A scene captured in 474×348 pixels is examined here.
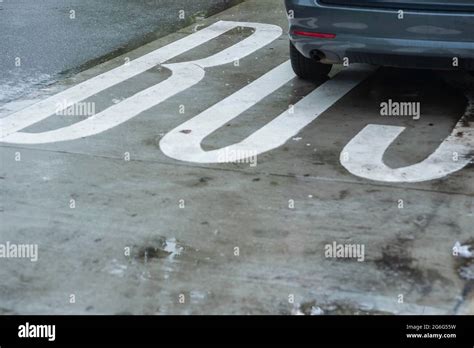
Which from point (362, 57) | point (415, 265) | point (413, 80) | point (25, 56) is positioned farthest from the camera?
point (25, 56)

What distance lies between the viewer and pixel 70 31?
9.22m

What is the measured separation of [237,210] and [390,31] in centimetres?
197

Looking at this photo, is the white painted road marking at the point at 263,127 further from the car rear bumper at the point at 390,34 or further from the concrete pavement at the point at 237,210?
the car rear bumper at the point at 390,34

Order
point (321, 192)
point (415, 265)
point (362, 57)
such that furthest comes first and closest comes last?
point (362, 57), point (321, 192), point (415, 265)

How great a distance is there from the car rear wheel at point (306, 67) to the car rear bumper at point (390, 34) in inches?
31.8

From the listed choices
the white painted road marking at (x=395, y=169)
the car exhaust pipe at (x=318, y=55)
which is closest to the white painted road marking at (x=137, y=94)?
the car exhaust pipe at (x=318, y=55)

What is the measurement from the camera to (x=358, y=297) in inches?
159

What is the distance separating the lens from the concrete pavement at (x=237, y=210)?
13.4 feet

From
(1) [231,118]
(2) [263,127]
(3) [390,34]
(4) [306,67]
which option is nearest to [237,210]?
(2) [263,127]

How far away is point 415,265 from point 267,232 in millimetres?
792

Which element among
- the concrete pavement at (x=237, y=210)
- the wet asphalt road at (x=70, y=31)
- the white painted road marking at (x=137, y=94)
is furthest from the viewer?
the wet asphalt road at (x=70, y=31)

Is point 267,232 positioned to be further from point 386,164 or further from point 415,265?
point 386,164

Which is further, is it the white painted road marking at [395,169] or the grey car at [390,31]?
the grey car at [390,31]

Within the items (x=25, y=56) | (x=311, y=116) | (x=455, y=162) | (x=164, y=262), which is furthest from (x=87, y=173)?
(x=25, y=56)
